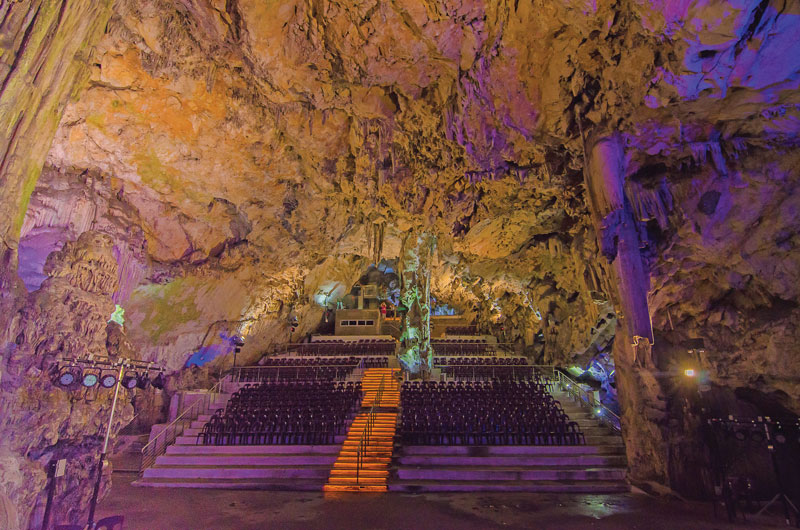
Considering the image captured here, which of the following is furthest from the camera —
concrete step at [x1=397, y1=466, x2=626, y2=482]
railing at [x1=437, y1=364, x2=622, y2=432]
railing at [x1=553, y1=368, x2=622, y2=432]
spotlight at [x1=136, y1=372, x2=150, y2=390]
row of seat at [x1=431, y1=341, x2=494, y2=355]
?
row of seat at [x1=431, y1=341, x2=494, y2=355]

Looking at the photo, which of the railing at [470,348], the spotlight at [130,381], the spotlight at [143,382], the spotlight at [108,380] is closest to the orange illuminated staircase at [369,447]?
the spotlight at [143,382]

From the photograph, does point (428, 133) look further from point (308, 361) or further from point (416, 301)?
point (308, 361)

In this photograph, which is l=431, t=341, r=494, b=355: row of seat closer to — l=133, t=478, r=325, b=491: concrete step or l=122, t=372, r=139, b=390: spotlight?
l=133, t=478, r=325, b=491: concrete step

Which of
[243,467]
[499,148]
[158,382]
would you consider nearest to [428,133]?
[499,148]

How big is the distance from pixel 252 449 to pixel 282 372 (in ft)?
26.2

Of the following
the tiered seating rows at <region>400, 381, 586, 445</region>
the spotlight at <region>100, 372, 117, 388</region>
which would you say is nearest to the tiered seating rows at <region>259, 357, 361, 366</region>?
the tiered seating rows at <region>400, 381, 586, 445</region>

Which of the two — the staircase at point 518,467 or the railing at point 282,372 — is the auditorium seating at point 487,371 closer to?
the railing at point 282,372

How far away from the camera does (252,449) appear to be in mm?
12039

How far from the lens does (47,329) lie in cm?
542

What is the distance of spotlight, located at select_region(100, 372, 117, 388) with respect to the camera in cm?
589

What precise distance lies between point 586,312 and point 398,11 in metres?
13.6

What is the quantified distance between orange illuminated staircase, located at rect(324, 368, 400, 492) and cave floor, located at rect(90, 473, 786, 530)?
0.63m

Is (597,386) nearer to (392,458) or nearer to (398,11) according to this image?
(392,458)

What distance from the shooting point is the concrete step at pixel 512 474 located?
10.6m
